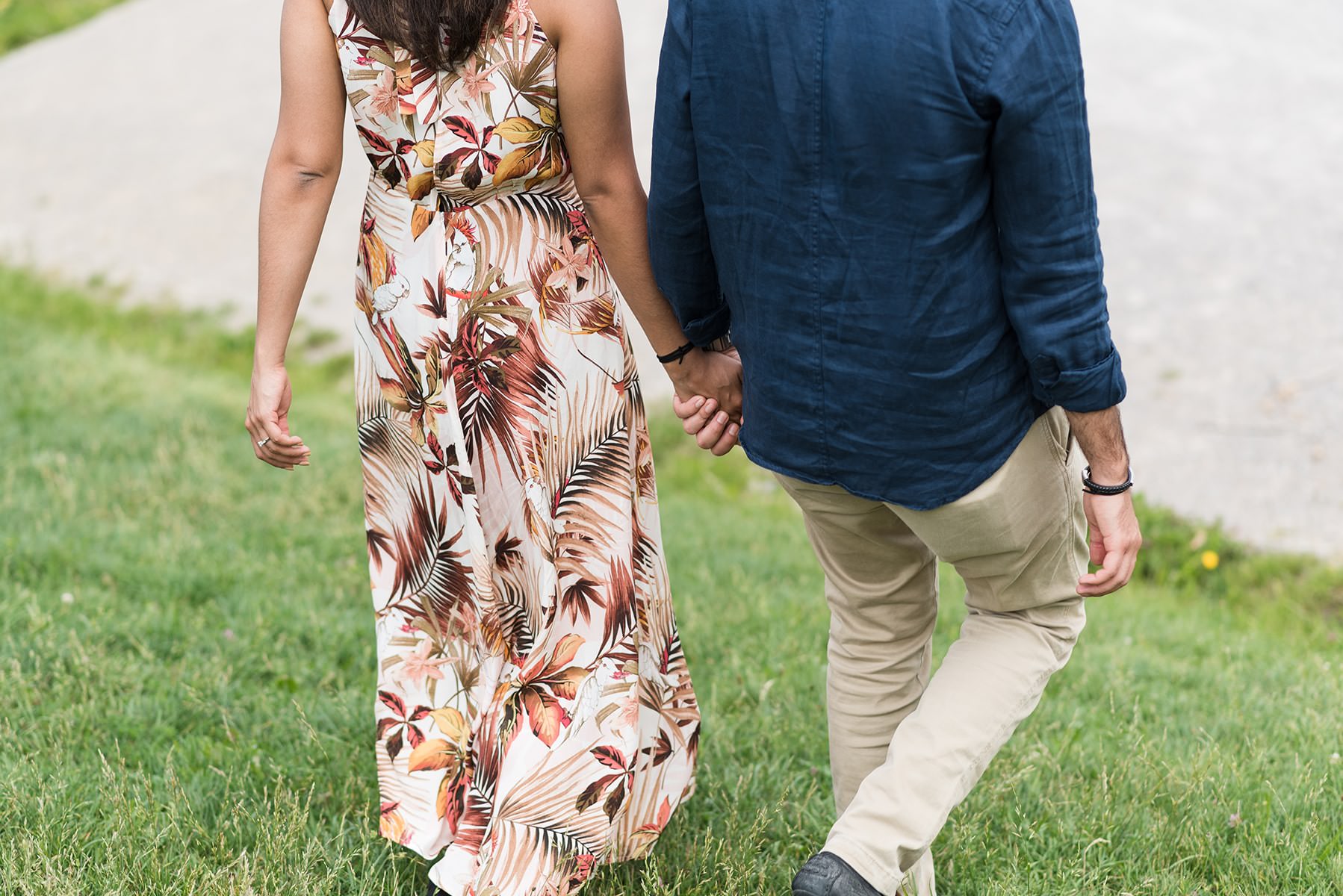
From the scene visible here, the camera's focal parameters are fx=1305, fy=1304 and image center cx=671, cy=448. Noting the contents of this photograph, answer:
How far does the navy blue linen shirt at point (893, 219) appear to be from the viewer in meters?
1.96

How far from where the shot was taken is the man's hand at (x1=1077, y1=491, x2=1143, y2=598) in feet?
7.27

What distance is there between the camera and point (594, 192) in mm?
2463

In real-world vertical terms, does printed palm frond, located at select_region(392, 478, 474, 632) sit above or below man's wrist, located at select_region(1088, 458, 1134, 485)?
below

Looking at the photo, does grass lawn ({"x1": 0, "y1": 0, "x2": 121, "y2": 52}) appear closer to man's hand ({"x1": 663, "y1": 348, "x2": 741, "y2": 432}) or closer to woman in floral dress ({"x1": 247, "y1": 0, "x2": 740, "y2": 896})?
woman in floral dress ({"x1": 247, "y1": 0, "x2": 740, "y2": 896})

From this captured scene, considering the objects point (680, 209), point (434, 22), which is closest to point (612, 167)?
point (680, 209)

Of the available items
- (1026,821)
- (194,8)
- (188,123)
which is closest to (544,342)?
(1026,821)

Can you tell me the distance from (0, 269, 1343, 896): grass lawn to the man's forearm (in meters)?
1.00

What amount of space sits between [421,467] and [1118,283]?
6.18 meters

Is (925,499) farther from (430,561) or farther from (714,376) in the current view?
(430,561)

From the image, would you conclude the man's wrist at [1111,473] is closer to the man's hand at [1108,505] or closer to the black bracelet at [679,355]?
the man's hand at [1108,505]

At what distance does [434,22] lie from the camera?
7.40 ft

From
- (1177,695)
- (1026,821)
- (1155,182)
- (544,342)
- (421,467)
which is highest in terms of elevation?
(544,342)

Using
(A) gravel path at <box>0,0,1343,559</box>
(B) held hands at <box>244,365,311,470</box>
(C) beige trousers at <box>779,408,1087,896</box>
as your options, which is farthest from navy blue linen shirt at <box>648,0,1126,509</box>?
(A) gravel path at <box>0,0,1343,559</box>

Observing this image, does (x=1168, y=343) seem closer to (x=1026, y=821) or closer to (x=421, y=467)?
(x=1026, y=821)
